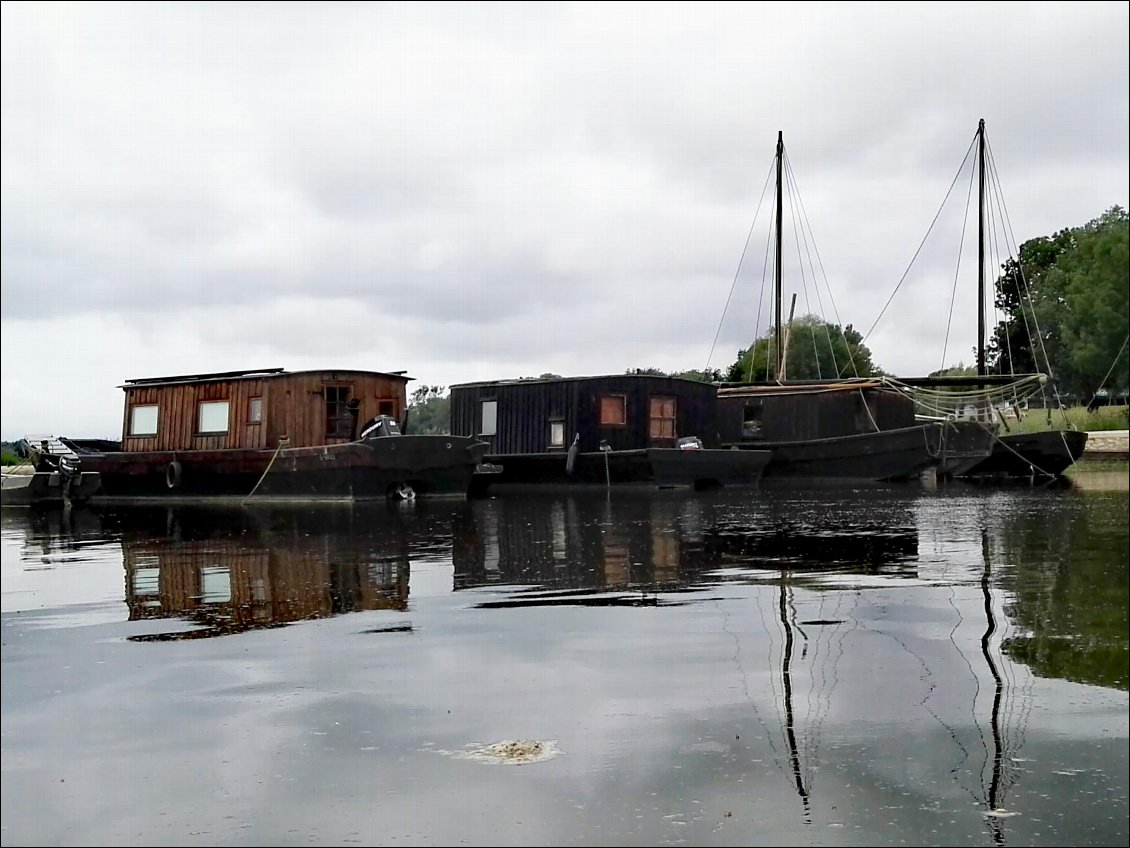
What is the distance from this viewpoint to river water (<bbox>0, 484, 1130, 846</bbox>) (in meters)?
4.04

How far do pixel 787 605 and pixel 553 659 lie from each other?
2.52m

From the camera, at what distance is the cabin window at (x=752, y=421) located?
35750mm

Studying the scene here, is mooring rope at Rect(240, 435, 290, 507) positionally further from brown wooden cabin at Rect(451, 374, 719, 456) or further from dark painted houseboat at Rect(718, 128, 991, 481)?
dark painted houseboat at Rect(718, 128, 991, 481)

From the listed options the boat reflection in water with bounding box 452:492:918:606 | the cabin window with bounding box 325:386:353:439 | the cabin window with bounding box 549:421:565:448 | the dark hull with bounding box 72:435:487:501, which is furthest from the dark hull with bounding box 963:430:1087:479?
the cabin window with bounding box 325:386:353:439

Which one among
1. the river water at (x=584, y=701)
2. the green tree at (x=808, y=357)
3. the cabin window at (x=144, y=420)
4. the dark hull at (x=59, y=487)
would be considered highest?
the green tree at (x=808, y=357)

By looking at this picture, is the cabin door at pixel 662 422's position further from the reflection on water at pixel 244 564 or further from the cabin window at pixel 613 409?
the reflection on water at pixel 244 564

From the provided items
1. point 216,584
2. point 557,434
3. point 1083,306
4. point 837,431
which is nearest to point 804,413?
point 837,431

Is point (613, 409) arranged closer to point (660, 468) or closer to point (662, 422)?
point (662, 422)

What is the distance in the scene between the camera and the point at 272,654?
7.04 m

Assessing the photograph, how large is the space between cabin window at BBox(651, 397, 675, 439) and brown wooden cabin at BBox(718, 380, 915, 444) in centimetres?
218

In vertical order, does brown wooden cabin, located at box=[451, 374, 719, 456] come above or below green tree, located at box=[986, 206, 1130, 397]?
above

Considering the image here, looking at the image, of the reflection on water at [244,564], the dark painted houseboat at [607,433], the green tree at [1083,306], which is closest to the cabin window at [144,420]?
the reflection on water at [244,564]

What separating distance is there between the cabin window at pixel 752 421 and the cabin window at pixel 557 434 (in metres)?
6.18

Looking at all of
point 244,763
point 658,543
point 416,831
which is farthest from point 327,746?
point 658,543
